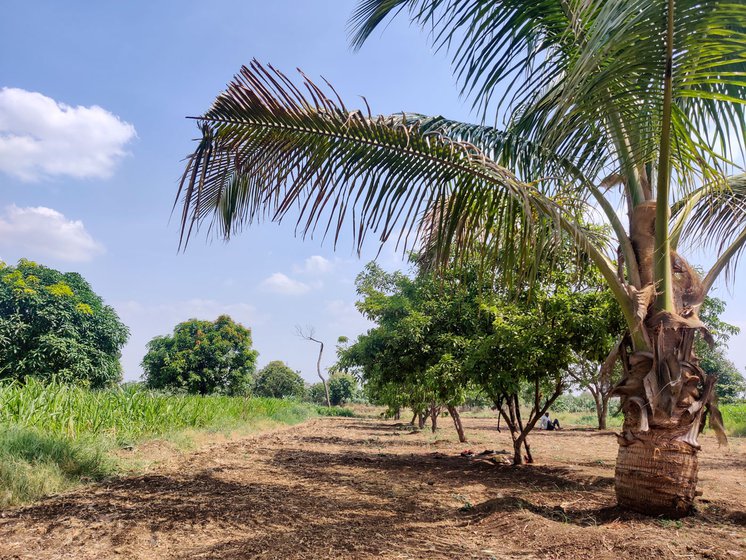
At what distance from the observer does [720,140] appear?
4602 millimetres

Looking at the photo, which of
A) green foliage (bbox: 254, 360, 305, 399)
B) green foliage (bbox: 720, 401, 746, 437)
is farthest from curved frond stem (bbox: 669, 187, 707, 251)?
green foliage (bbox: 254, 360, 305, 399)

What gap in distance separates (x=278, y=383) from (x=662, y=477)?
174 feet

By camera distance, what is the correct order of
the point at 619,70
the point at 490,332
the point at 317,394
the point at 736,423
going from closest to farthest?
the point at 619,70 → the point at 490,332 → the point at 736,423 → the point at 317,394

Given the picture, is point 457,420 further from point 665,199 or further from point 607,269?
point 665,199

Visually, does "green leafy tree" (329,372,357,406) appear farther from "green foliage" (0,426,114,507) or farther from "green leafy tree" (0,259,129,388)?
"green foliage" (0,426,114,507)

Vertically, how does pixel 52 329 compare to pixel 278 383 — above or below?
above

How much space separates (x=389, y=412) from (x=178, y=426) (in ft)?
33.9

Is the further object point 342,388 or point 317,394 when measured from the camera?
point 317,394

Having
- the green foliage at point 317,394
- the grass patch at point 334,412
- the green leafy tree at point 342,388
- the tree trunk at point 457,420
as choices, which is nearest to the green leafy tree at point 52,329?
the tree trunk at point 457,420

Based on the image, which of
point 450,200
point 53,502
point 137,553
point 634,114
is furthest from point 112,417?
point 634,114

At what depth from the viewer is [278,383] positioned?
55.0 meters

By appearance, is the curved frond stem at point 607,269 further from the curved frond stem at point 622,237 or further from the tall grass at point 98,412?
the tall grass at point 98,412

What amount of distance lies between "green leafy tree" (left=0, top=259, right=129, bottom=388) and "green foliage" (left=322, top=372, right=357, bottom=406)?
41040 millimetres

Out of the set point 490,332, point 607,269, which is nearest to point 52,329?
point 490,332
